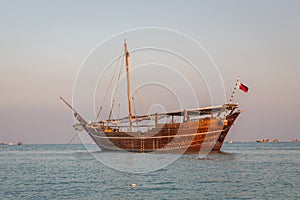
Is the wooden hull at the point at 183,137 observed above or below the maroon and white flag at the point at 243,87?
below

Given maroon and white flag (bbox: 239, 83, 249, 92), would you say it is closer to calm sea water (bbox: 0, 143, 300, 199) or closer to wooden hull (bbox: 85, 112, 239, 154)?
wooden hull (bbox: 85, 112, 239, 154)

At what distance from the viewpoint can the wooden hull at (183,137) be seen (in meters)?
75.3

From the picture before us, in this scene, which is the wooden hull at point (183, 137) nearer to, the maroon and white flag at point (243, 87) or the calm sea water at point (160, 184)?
the maroon and white flag at point (243, 87)

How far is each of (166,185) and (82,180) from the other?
883 cm

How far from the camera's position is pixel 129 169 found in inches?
2085

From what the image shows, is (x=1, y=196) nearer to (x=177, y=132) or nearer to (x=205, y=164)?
(x=205, y=164)

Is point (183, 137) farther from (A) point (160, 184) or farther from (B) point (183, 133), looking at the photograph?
(A) point (160, 184)

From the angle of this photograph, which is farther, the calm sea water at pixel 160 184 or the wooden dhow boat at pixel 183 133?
the wooden dhow boat at pixel 183 133

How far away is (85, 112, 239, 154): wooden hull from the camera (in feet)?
247

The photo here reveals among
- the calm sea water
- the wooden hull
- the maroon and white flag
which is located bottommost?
the calm sea water

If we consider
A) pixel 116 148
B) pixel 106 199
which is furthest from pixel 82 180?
pixel 116 148

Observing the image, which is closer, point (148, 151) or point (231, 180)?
point (231, 180)

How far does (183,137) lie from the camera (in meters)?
75.8

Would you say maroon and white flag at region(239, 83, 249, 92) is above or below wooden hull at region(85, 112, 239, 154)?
above
